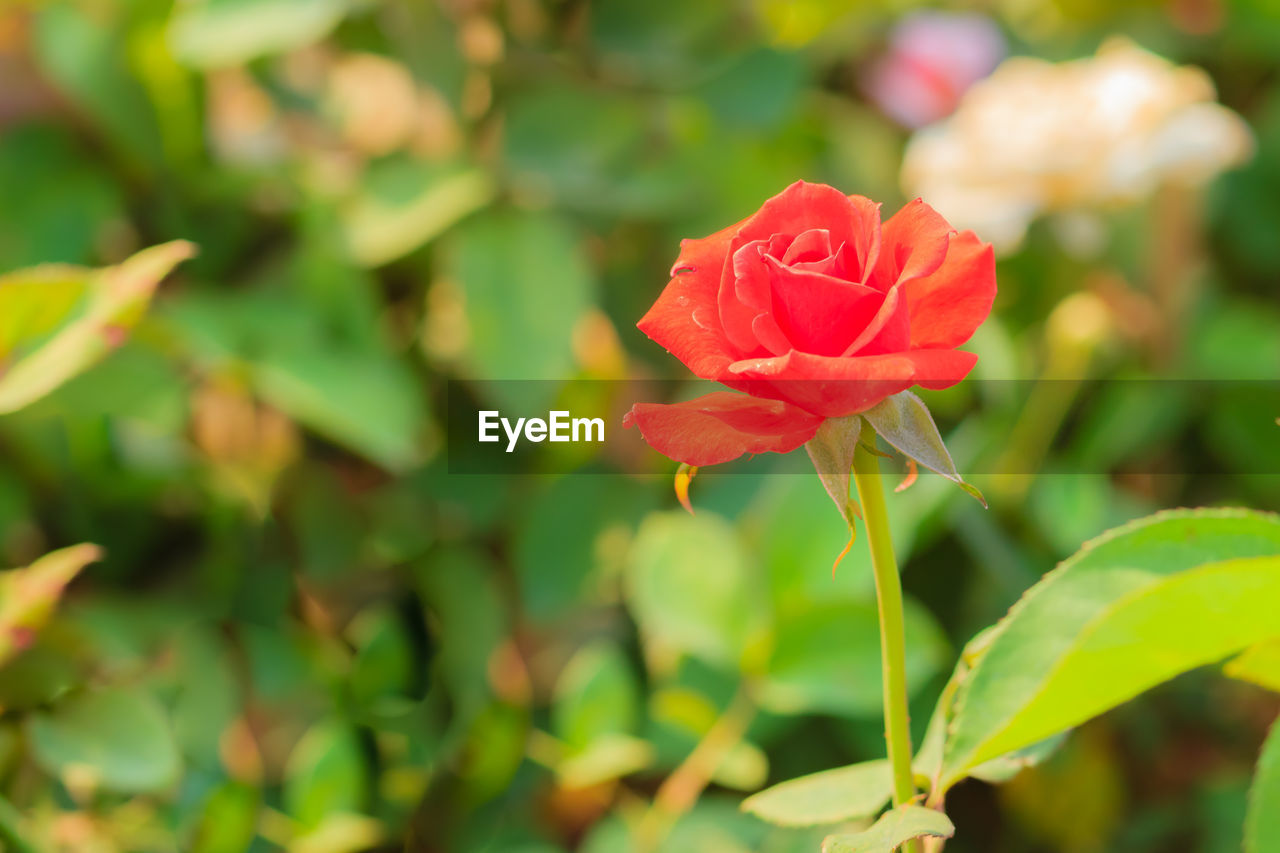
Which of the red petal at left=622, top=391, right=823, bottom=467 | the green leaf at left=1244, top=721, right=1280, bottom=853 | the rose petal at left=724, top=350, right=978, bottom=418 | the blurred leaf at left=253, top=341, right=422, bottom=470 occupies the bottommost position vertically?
the blurred leaf at left=253, top=341, right=422, bottom=470

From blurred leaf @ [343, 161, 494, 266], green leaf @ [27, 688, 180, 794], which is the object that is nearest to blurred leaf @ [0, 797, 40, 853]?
green leaf @ [27, 688, 180, 794]

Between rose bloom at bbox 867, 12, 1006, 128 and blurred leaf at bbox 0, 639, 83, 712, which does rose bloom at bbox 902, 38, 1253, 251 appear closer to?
rose bloom at bbox 867, 12, 1006, 128

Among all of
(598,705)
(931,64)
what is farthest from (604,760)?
(931,64)

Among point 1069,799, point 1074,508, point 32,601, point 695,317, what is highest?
point 695,317

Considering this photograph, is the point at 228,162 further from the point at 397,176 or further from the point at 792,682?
the point at 792,682

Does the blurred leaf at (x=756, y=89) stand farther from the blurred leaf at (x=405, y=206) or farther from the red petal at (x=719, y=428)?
the red petal at (x=719, y=428)

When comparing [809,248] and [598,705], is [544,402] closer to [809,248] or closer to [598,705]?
[598,705]
